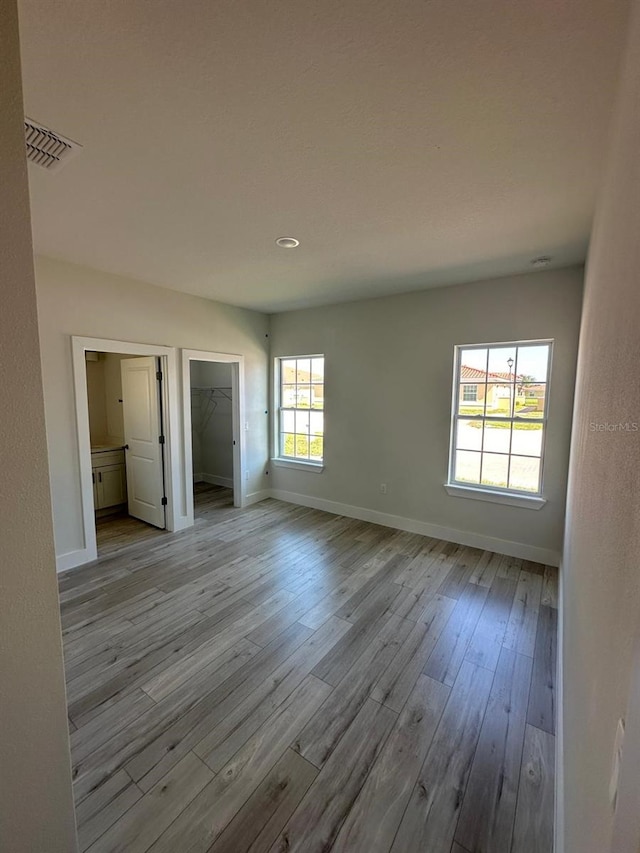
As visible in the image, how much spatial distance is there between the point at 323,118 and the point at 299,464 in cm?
409

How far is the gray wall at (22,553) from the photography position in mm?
764

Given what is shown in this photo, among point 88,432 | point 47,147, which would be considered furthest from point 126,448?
point 47,147

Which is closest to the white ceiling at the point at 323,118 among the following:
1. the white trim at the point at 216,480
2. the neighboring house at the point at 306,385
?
the neighboring house at the point at 306,385

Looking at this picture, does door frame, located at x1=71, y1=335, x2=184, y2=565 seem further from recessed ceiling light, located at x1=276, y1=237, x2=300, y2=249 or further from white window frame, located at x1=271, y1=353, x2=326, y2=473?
recessed ceiling light, located at x1=276, y1=237, x2=300, y2=249

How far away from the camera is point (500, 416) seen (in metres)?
3.58

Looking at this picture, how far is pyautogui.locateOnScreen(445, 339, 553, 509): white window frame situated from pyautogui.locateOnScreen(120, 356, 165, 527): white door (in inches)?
129

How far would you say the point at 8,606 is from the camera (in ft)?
2.64

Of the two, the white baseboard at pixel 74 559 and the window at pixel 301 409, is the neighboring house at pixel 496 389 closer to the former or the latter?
the window at pixel 301 409

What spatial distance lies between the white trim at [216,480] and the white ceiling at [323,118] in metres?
4.22

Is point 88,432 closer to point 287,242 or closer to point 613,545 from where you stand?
point 287,242

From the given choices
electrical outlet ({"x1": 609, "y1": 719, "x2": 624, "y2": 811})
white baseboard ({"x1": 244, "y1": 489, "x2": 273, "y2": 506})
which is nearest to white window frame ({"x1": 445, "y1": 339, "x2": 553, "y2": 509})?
white baseboard ({"x1": 244, "y1": 489, "x2": 273, "y2": 506})

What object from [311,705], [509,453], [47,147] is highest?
[47,147]

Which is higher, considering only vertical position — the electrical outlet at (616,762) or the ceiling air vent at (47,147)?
the ceiling air vent at (47,147)

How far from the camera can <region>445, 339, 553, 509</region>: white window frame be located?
3.34 meters
